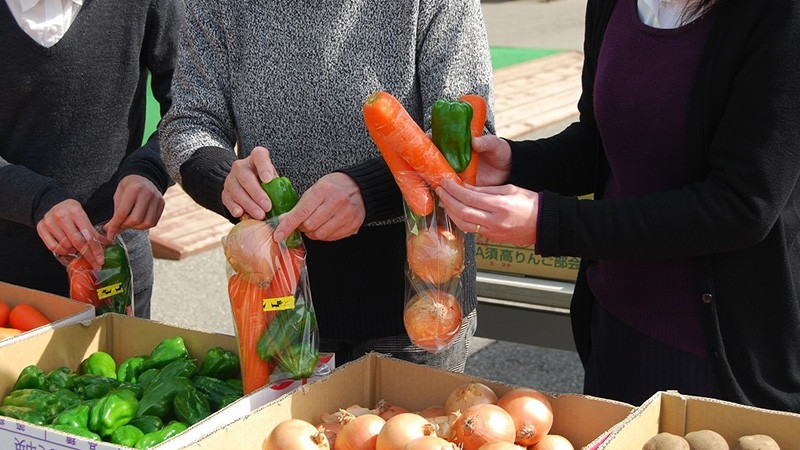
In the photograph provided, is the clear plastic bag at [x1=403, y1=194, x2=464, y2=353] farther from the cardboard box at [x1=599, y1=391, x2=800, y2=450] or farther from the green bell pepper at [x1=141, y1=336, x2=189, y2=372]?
the green bell pepper at [x1=141, y1=336, x2=189, y2=372]


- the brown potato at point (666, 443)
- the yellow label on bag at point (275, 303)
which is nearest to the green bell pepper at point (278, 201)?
the yellow label on bag at point (275, 303)

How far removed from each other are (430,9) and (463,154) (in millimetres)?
377

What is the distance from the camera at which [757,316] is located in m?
1.80

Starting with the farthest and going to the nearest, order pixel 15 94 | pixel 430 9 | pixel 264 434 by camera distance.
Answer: pixel 15 94, pixel 430 9, pixel 264 434

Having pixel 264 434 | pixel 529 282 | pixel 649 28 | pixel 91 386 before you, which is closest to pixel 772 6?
pixel 649 28

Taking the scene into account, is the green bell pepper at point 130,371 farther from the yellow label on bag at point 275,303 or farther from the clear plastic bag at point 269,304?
the yellow label on bag at point 275,303

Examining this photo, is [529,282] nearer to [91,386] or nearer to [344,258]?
[344,258]

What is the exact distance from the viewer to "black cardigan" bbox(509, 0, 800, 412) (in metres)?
1.64

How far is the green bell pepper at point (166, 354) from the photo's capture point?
2.22 meters

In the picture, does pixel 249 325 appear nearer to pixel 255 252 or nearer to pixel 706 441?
pixel 255 252

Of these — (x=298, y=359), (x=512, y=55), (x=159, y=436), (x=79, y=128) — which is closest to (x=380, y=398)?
(x=298, y=359)

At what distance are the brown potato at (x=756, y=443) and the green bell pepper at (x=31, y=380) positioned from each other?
1.43 metres

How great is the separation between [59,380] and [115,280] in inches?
12.0

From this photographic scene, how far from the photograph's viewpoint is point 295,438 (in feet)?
5.69
